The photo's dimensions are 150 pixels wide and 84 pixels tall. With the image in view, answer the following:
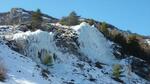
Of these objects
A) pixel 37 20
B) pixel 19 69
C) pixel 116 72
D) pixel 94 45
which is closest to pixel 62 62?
pixel 116 72

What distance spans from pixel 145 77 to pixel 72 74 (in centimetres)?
1186

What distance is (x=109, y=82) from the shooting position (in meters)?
44.1

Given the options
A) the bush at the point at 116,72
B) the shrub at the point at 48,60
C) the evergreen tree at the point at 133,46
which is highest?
the evergreen tree at the point at 133,46

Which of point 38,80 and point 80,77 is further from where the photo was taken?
point 80,77

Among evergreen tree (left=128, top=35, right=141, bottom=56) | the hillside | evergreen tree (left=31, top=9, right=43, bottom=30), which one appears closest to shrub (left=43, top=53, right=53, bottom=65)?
the hillside

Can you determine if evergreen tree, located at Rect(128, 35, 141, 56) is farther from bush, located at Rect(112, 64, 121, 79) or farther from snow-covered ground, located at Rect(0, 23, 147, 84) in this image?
bush, located at Rect(112, 64, 121, 79)

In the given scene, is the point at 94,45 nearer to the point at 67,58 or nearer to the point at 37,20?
the point at 67,58

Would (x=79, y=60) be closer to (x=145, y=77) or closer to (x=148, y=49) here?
(x=145, y=77)

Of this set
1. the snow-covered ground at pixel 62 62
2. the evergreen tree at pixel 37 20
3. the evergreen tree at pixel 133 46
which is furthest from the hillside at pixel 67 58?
the evergreen tree at pixel 133 46

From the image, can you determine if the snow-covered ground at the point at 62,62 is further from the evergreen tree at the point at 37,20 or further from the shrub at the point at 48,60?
the evergreen tree at the point at 37,20

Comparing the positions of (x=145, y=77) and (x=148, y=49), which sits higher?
(x=148, y=49)

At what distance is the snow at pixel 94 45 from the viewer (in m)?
53.0

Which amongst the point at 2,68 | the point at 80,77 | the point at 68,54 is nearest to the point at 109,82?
the point at 80,77

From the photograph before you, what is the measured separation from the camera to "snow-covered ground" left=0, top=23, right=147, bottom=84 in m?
34.8
